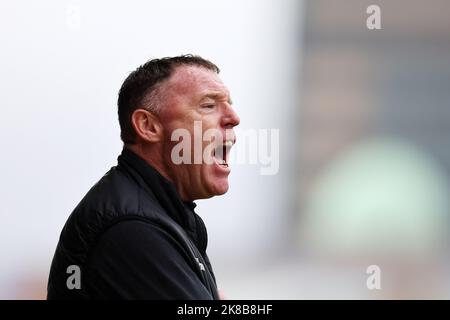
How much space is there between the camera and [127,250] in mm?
1355

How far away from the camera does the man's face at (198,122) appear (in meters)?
1.71

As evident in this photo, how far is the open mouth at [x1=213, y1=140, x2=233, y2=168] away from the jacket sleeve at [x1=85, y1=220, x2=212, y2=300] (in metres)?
0.43

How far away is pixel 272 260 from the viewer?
560cm

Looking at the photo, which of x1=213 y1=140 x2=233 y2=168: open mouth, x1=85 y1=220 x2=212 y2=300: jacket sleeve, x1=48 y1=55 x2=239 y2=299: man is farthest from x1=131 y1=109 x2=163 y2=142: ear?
x1=85 y1=220 x2=212 y2=300: jacket sleeve

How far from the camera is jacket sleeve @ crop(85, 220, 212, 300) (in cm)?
135

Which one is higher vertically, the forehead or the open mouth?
the forehead

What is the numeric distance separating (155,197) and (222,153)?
33 cm

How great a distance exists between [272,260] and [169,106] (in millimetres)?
4027

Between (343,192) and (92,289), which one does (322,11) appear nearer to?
(343,192)

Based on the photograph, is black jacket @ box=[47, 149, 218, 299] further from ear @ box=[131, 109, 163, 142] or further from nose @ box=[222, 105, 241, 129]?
nose @ box=[222, 105, 241, 129]

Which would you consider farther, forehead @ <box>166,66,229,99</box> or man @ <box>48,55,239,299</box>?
forehead @ <box>166,66,229,99</box>

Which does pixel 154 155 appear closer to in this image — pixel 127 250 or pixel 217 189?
pixel 217 189

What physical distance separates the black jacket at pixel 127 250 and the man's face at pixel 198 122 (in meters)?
0.18

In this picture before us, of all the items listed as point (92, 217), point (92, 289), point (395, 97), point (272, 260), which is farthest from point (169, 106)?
point (395, 97)
